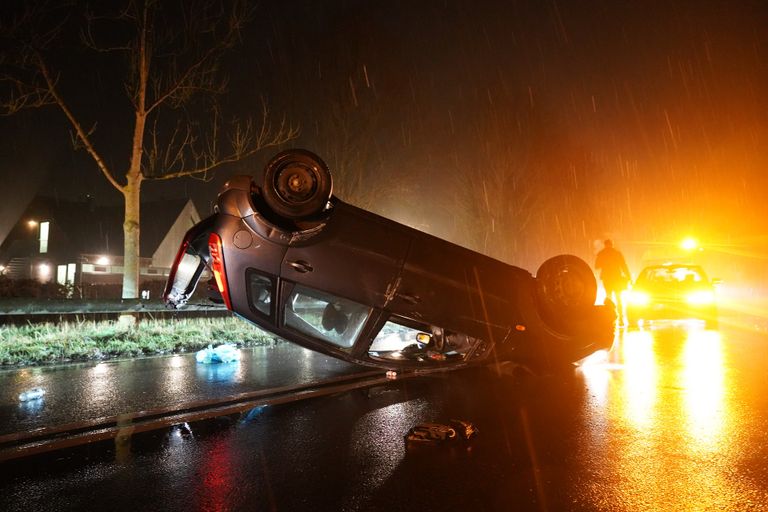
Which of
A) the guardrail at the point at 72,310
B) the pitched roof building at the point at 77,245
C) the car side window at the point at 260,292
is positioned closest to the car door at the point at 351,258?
the car side window at the point at 260,292

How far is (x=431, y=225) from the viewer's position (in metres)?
33.4

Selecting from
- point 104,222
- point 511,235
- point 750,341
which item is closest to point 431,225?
point 511,235

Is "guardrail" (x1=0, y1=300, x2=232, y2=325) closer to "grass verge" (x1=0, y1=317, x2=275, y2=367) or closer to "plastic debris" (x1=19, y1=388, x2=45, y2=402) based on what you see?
"grass verge" (x1=0, y1=317, x2=275, y2=367)

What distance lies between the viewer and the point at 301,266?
4754 mm

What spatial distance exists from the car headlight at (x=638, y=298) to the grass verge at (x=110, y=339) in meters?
8.78

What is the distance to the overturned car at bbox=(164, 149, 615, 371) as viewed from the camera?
474 cm

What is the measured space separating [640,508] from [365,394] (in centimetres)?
324

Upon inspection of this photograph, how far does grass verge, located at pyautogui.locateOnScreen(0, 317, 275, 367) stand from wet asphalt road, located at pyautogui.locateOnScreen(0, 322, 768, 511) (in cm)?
428

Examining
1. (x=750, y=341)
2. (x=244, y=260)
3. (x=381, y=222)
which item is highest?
(x=381, y=222)

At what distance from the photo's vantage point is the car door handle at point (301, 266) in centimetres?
474

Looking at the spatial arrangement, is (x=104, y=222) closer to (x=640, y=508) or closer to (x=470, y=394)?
(x=470, y=394)

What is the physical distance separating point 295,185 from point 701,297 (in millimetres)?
11978

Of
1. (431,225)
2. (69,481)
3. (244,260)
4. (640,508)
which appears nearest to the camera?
(640,508)

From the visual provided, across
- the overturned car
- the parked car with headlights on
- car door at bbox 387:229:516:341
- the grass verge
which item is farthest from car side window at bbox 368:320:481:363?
the parked car with headlights on
